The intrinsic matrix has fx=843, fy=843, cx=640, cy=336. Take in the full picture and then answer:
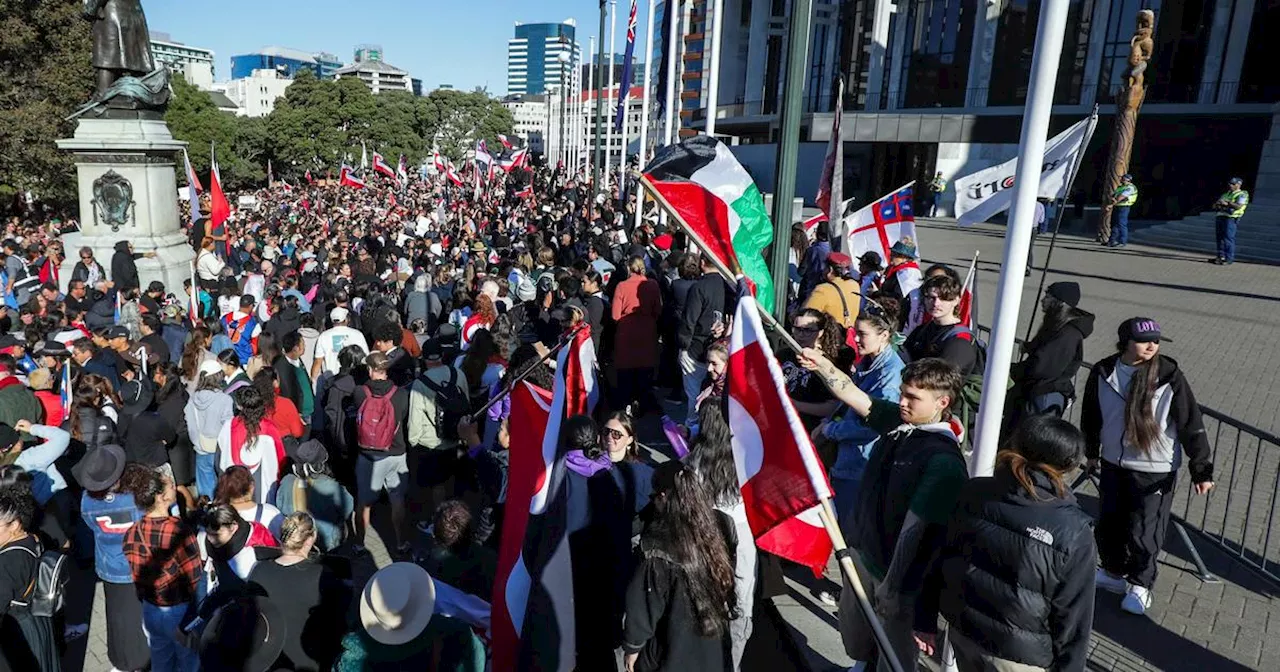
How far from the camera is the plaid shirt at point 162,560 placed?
4.14 m

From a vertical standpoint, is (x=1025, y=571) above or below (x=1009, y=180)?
below

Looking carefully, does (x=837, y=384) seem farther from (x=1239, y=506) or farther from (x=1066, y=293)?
(x=1239, y=506)

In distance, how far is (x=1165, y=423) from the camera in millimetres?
4762

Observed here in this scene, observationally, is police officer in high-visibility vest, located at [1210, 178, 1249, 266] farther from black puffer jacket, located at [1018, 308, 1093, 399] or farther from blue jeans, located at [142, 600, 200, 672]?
blue jeans, located at [142, 600, 200, 672]

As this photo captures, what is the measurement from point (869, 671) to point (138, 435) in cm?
509

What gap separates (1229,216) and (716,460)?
18850 mm

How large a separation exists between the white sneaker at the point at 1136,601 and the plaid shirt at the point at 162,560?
5.14 meters

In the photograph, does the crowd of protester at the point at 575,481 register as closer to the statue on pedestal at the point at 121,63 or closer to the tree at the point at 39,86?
the statue on pedestal at the point at 121,63

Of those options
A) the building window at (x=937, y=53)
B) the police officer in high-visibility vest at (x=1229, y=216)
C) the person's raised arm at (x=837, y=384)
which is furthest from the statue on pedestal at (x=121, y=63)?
the building window at (x=937, y=53)

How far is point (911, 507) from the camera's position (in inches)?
137

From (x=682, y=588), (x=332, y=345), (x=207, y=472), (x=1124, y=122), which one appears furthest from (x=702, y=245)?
(x=1124, y=122)

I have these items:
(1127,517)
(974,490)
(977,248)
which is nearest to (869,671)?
(974,490)

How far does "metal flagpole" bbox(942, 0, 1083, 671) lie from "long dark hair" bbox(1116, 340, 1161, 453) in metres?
1.50

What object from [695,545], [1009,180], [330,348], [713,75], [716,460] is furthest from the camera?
[713,75]
